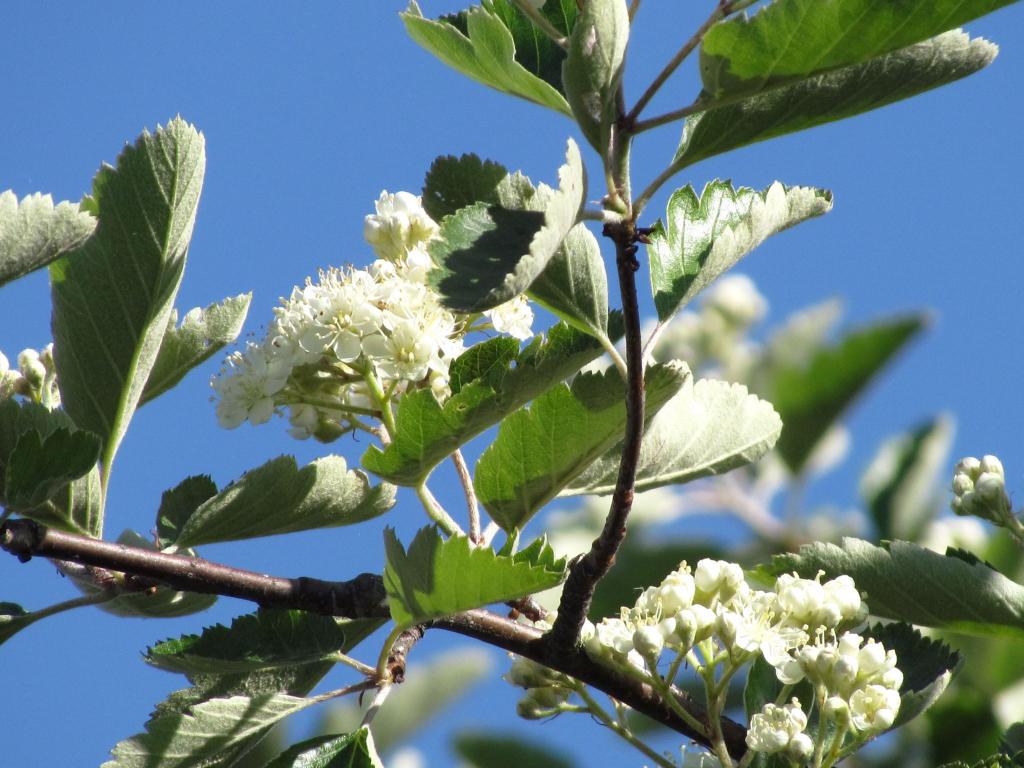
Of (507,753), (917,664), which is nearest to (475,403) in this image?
(917,664)

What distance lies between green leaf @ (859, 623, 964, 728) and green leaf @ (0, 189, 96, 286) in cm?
109

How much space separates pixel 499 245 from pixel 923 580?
81 centimetres

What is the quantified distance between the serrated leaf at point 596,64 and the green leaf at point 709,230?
8.3 inches

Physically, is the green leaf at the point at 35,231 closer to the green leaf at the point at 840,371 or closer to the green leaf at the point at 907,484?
the green leaf at the point at 840,371

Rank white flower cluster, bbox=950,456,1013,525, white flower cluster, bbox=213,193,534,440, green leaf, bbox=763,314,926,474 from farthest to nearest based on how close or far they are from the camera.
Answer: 1. green leaf, bbox=763,314,926,474
2. white flower cluster, bbox=950,456,1013,525
3. white flower cluster, bbox=213,193,534,440

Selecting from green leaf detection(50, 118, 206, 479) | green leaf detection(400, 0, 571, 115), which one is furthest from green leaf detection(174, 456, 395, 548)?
green leaf detection(400, 0, 571, 115)

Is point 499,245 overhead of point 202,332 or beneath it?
beneath

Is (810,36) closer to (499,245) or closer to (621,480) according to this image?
(499,245)

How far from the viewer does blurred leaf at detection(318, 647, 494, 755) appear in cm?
257

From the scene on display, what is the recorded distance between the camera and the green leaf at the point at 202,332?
1781 mm

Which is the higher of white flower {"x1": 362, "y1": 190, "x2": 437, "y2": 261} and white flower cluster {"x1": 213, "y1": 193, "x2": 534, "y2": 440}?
white flower {"x1": 362, "y1": 190, "x2": 437, "y2": 261}

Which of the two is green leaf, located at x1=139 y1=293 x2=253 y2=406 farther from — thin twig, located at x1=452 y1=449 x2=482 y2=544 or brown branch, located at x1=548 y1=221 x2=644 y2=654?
brown branch, located at x1=548 y1=221 x2=644 y2=654

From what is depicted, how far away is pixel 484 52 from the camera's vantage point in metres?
1.18

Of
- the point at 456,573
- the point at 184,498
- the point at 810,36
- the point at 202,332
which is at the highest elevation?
the point at 202,332
